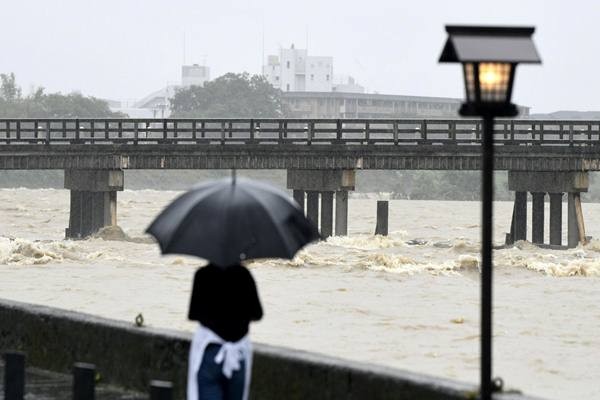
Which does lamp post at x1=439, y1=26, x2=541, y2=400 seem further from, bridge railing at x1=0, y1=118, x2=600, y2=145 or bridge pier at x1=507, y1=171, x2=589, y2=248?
bridge pier at x1=507, y1=171, x2=589, y2=248

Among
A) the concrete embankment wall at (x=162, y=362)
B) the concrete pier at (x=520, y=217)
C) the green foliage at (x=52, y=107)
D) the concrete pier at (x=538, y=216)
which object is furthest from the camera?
the green foliage at (x=52, y=107)

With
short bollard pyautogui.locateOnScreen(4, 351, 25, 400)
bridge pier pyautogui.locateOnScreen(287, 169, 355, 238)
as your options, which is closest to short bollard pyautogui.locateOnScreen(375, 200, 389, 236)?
bridge pier pyautogui.locateOnScreen(287, 169, 355, 238)

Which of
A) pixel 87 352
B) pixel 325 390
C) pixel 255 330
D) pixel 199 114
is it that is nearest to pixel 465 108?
pixel 325 390

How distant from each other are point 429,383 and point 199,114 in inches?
5221

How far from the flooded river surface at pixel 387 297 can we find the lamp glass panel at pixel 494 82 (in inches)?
448

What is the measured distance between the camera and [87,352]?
1052 centimetres

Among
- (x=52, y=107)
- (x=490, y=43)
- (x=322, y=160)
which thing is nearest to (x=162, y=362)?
(x=490, y=43)

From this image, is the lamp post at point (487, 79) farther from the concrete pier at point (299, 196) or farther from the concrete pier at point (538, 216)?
the concrete pier at point (299, 196)

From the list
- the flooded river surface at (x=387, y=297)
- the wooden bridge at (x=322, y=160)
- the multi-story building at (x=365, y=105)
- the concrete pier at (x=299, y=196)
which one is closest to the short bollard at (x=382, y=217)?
the flooded river surface at (x=387, y=297)

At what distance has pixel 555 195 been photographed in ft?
142

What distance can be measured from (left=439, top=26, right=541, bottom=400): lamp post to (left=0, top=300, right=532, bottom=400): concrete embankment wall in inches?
23.1

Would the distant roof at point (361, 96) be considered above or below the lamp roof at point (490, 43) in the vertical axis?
above

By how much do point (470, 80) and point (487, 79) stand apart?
8cm

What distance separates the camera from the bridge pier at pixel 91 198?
4294 cm
